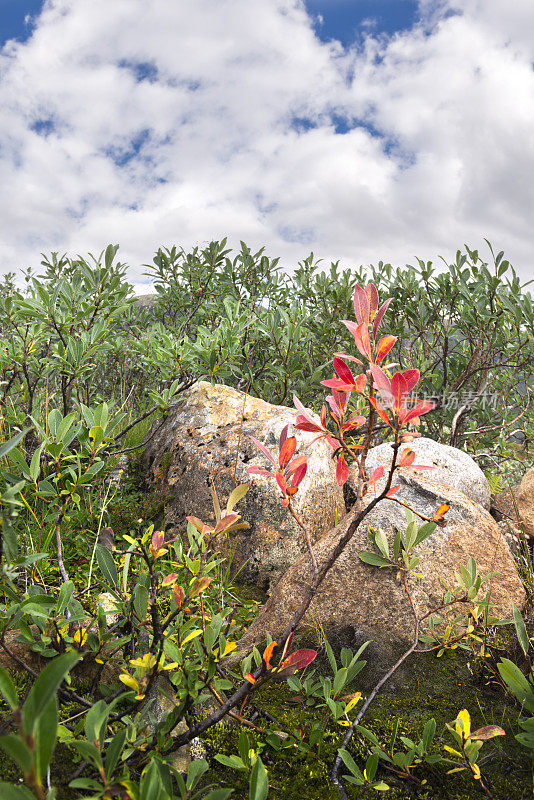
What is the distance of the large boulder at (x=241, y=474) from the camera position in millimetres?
3217

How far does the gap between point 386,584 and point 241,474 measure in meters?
1.51

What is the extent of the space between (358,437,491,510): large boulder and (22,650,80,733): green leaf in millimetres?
3237

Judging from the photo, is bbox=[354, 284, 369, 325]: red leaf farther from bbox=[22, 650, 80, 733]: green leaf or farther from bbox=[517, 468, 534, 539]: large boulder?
bbox=[517, 468, 534, 539]: large boulder

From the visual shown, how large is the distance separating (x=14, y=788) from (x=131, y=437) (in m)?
4.22

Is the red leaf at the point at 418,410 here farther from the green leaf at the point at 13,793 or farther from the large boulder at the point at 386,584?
the green leaf at the point at 13,793

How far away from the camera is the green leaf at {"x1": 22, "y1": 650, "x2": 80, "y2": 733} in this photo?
592 mm

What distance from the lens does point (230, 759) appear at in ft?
4.03

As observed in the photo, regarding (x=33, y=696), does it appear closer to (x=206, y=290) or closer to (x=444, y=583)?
(x=444, y=583)

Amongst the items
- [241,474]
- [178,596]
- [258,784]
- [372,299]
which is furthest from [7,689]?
[241,474]

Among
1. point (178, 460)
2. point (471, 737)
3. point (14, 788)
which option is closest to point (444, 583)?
point (471, 737)

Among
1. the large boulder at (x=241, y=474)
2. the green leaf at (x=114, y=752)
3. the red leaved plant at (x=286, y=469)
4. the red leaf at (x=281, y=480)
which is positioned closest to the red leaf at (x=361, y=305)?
the red leaved plant at (x=286, y=469)

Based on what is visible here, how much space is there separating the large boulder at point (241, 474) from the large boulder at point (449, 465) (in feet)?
1.76

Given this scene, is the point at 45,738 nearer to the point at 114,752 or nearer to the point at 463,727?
the point at 114,752

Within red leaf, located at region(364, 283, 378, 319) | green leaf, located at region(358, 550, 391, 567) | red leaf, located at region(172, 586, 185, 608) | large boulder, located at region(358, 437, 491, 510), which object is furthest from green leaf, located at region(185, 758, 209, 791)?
large boulder, located at region(358, 437, 491, 510)
